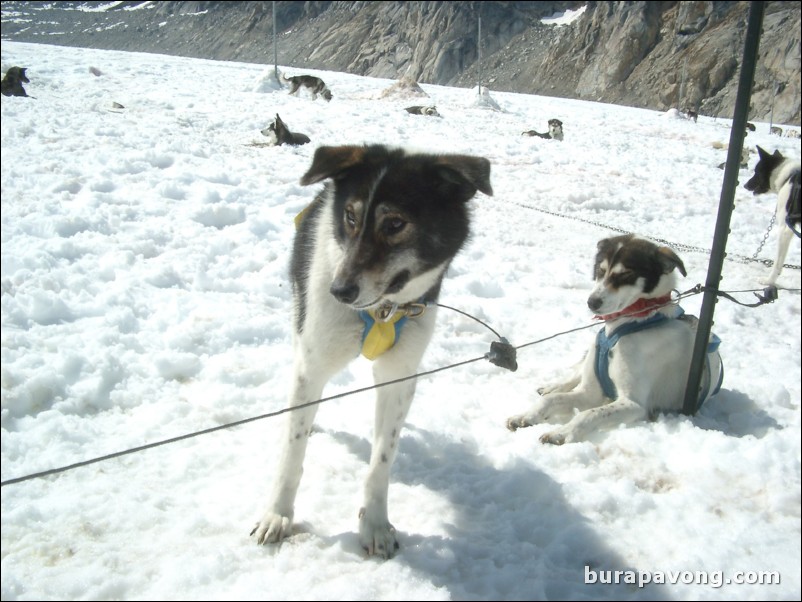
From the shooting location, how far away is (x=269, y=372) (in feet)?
13.0

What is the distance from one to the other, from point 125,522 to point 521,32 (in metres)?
79.1

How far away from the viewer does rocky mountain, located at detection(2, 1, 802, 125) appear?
4.18 m

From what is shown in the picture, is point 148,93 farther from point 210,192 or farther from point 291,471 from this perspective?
point 291,471

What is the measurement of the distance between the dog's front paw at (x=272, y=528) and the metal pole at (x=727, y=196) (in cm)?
273

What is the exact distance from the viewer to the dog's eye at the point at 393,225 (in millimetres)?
2467

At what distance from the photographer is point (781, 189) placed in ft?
24.0

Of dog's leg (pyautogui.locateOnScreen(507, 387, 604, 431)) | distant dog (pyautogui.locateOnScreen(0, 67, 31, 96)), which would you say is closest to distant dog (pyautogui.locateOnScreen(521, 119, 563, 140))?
distant dog (pyautogui.locateOnScreen(0, 67, 31, 96))

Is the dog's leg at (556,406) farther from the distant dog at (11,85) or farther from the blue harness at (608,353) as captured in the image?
the distant dog at (11,85)

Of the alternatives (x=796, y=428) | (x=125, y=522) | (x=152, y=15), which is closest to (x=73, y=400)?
(x=125, y=522)

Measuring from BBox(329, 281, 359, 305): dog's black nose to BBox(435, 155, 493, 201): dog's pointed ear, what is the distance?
75 centimetres

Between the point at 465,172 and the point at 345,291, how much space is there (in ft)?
2.72

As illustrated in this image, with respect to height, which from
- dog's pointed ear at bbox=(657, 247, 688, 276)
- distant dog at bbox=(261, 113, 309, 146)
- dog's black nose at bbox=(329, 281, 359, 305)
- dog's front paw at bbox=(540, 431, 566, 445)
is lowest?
dog's front paw at bbox=(540, 431, 566, 445)

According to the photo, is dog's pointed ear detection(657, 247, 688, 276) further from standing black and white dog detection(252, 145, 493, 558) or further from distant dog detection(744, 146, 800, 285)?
distant dog detection(744, 146, 800, 285)

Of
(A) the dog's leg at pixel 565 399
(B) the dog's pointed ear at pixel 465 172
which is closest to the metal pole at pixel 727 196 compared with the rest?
(A) the dog's leg at pixel 565 399
